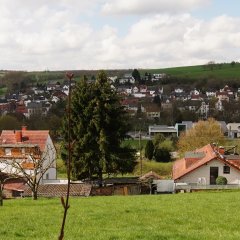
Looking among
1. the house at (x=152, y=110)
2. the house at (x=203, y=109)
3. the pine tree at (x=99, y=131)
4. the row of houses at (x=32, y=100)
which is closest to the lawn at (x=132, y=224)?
the pine tree at (x=99, y=131)

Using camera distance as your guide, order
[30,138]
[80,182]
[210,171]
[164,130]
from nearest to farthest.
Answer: [80,182]
[210,171]
[30,138]
[164,130]

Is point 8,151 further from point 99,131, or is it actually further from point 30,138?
point 99,131

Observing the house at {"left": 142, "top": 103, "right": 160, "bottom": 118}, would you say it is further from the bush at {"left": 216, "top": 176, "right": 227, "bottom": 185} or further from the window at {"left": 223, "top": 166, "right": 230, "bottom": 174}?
the bush at {"left": 216, "top": 176, "right": 227, "bottom": 185}

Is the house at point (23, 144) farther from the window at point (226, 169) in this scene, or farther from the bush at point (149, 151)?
the bush at point (149, 151)

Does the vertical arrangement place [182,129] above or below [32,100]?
below

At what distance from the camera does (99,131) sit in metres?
39.8

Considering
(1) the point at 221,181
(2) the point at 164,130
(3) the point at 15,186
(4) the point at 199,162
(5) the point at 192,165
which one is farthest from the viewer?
(2) the point at 164,130

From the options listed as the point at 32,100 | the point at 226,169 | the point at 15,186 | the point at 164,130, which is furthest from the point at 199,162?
the point at 32,100

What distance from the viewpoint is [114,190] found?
38.1 m

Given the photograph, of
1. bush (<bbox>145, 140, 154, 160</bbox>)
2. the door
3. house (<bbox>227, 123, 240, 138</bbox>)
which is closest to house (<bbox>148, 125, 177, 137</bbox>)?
house (<bbox>227, 123, 240, 138</bbox>)

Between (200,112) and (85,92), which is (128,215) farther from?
(200,112)

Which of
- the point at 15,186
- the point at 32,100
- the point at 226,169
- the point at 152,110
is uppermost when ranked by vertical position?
the point at 32,100

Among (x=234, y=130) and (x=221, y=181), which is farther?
(x=234, y=130)

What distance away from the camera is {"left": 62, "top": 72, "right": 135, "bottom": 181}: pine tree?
3944cm
